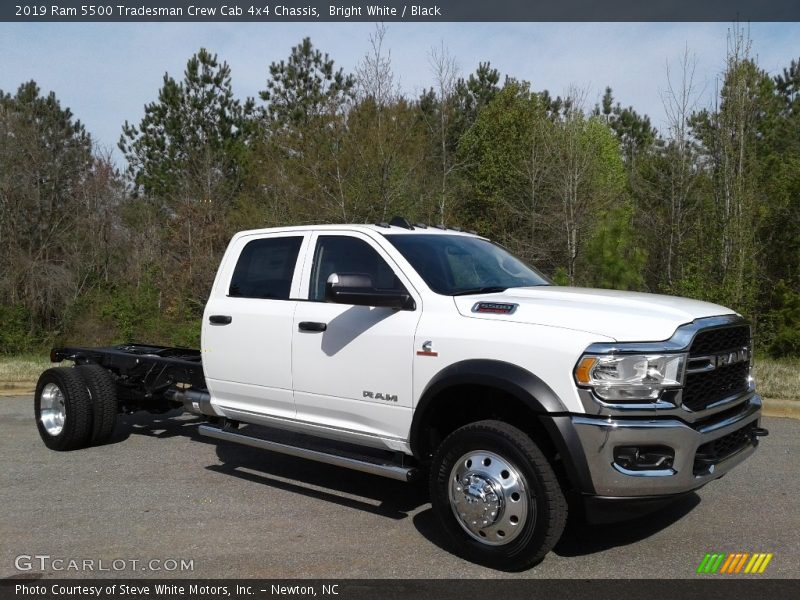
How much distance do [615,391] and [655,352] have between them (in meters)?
0.30

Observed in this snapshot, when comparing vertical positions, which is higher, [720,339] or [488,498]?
[720,339]

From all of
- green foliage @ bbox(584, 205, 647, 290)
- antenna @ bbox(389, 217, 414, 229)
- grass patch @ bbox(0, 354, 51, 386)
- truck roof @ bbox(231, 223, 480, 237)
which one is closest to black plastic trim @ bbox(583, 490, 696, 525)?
truck roof @ bbox(231, 223, 480, 237)

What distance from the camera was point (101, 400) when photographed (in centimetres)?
718

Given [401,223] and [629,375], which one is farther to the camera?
[401,223]

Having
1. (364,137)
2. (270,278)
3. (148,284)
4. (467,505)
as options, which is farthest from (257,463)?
(148,284)

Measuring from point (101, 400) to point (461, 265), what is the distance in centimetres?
400

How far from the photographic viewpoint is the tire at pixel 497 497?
406 cm

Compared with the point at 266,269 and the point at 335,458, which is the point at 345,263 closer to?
the point at 266,269

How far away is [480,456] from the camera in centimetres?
433

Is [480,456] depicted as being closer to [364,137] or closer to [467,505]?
[467,505]

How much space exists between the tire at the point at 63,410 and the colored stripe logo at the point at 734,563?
18.3ft

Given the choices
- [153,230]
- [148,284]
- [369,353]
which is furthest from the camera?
[153,230]

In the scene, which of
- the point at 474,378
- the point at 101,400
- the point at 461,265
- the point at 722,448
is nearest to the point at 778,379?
the point at 722,448

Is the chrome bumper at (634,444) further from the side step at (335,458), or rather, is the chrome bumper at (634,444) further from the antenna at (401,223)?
the antenna at (401,223)
